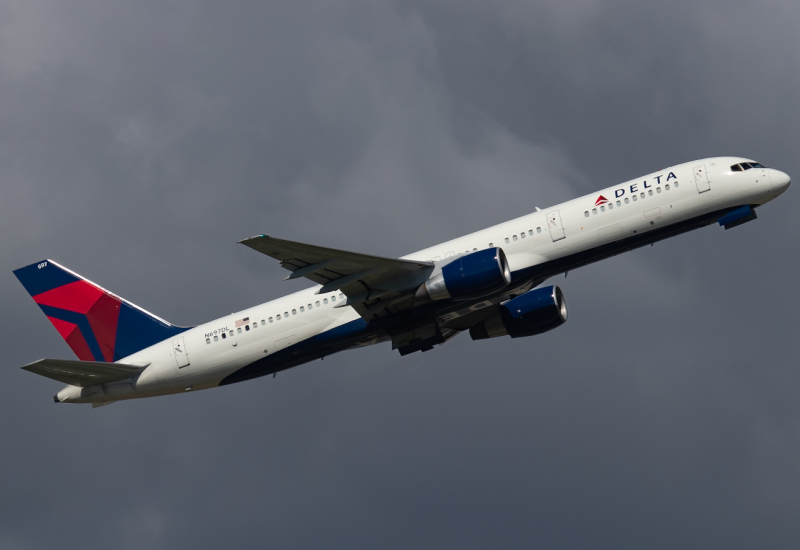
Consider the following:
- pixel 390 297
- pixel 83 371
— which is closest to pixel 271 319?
pixel 390 297

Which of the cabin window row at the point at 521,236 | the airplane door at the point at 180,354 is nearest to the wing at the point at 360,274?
the cabin window row at the point at 521,236

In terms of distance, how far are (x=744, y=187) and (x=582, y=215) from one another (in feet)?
24.7

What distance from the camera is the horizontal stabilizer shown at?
4428cm

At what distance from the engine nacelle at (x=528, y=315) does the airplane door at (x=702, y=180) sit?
1043 cm

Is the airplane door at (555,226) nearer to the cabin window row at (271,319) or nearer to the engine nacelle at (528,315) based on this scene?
the engine nacelle at (528,315)

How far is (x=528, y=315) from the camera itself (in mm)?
50031

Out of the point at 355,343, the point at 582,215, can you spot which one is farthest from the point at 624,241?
the point at 355,343

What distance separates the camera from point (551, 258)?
42.8 m

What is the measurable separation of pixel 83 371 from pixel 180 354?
4.78 meters

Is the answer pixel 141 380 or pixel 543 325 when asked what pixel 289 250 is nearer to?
pixel 141 380

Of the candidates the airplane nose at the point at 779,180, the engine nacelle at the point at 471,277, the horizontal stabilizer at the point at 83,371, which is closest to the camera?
the engine nacelle at the point at 471,277

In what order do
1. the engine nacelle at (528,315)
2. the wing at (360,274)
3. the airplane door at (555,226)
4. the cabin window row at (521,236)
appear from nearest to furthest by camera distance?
1. the wing at (360,274)
2. the airplane door at (555,226)
3. the cabin window row at (521,236)
4. the engine nacelle at (528,315)

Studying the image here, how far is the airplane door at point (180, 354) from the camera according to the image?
47.2 metres

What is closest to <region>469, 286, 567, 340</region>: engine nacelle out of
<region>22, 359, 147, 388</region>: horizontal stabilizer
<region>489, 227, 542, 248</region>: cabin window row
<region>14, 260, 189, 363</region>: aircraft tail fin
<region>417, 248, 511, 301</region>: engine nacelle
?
<region>489, 227, 542, 248</region>: cabin window row
